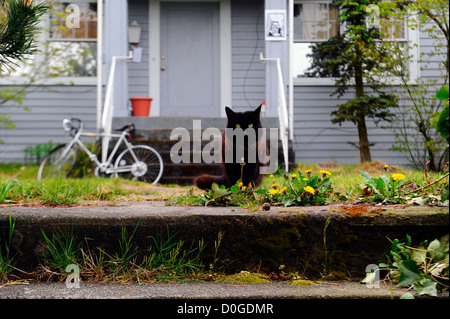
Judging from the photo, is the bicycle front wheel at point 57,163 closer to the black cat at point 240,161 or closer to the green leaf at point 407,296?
the black cat at point 240,161

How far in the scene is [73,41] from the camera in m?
8.95

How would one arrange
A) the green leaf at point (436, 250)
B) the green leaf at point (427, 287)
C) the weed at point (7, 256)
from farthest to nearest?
the weed at point (7, 256)
the green leaf at point (436, 250)
the green leaf at point (427, 287)

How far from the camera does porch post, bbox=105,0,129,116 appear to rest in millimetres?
7855

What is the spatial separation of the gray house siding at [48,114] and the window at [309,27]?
3720mm

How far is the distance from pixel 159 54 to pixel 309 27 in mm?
2771

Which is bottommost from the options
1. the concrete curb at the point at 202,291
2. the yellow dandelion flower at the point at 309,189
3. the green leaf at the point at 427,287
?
the concrete curb at the point at 202,291

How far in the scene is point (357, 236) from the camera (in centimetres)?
223

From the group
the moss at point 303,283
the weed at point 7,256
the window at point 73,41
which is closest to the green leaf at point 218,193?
the moss at point 303,283

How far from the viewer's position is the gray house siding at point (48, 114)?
8.81m

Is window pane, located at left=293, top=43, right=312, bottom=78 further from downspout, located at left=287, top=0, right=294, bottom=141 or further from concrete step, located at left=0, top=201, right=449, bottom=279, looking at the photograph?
concrete step, located at left=0, top=201, right=449, bottom=279
